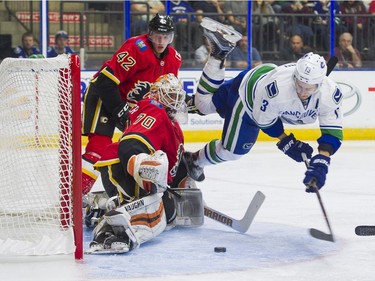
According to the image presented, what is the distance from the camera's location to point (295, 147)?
3998 mm

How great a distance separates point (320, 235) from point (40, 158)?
1.19 meters

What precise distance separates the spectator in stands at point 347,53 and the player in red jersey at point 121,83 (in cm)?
369

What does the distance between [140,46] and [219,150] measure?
597 millimetres

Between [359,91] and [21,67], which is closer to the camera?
[21,67]

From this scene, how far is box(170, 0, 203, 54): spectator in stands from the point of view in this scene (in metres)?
7.83

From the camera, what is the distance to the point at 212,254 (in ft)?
11.9

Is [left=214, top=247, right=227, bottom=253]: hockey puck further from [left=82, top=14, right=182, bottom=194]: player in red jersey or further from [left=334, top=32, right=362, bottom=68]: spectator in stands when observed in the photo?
[left=334, top=32, right=362, bottom=68]: spectator in stands

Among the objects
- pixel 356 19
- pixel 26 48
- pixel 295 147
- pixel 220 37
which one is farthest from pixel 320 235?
pixel 356 19

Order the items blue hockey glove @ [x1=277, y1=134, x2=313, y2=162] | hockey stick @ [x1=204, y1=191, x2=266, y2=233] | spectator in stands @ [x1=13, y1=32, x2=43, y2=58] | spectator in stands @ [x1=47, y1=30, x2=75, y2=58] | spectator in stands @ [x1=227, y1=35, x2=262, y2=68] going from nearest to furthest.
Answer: blue hockey glove @ [x1=277, y1=134, x2=313, y2=162]
hockey stick @ [x1=204, y1=191, x2=266, y2=233]
spectator in stands @ [x1=13, y1=32, x2=43, y2=58]
spectator in stands @ [x1=47, y1=30, x2=75, y2=58]
spectator in stands @ [x1=227, y1=35, x2=262, y2=68]

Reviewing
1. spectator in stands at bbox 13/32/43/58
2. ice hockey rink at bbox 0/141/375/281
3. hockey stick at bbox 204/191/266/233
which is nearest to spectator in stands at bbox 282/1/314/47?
spectator in stands at bbox 13/32/43/58

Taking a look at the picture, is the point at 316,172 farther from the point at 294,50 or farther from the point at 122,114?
the point at 294,50

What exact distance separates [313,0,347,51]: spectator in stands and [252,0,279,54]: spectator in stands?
0.35 metres

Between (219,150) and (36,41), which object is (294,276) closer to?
(219,150)

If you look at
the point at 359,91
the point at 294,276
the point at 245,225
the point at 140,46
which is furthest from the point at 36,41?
the point at 294,276
